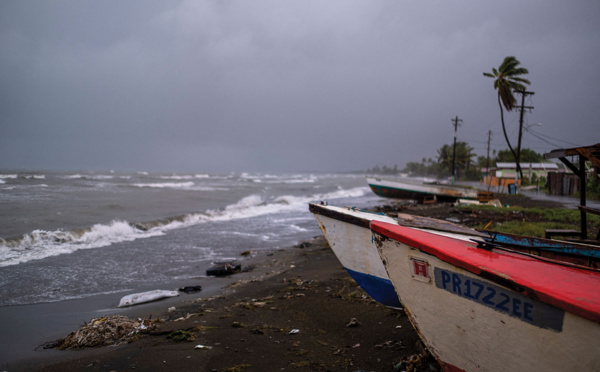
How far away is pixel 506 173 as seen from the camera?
42.6 meters

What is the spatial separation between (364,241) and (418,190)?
2049 centimetres

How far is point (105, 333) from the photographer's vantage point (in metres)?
4.28

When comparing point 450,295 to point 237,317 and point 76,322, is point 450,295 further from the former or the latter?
point 76,322

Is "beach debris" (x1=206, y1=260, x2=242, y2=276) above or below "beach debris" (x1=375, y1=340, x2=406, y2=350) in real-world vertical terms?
below

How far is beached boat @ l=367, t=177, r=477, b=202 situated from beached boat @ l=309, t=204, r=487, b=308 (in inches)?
778

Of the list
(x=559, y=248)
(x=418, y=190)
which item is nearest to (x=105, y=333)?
(x=559, y=248)

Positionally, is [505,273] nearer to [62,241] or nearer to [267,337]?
[267,337]

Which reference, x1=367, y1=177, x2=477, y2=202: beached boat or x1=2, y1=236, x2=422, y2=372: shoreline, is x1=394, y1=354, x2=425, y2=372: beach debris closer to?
x1=2, y1=236, x2=422, y2=372: shoreline

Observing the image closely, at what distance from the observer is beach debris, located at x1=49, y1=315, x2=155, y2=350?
4.13 metres

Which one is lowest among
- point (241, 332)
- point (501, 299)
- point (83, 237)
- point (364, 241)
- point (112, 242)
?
point (112, 242)

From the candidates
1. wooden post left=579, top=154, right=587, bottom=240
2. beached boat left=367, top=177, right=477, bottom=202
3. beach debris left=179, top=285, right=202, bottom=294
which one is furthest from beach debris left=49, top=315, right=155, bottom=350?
beached boat left=367, top=177, right=477, bottom=202

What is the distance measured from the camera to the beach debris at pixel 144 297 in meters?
5.80

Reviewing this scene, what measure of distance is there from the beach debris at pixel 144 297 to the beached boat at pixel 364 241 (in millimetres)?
3424

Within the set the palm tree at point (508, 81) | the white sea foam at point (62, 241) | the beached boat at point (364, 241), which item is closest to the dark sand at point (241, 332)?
the beached boat at point (364, 241)
